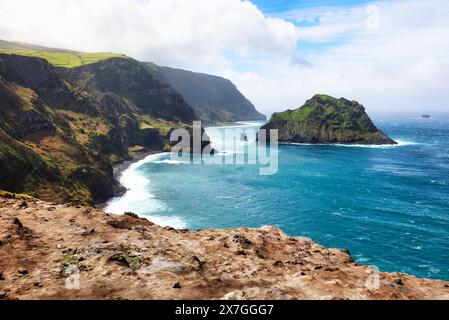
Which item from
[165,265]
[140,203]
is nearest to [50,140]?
[140,203]

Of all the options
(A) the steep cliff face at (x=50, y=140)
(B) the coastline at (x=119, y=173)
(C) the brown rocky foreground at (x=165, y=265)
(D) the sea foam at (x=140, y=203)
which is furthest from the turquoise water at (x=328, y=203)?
(C) the brown rocky foreground at (x=165, y=265)

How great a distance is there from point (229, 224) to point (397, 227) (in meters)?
40.8

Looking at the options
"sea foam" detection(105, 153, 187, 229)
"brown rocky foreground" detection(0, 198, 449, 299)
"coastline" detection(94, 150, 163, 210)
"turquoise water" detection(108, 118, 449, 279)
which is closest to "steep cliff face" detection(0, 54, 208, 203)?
"coastline" detection(94, 150, 163, 210)

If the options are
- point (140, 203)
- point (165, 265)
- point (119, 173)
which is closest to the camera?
point (165, 265)

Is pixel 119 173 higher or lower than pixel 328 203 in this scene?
higher

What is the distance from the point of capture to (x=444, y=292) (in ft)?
73.7

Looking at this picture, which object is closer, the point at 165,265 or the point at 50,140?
the point at 165,265

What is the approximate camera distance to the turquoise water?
71562 millimetres

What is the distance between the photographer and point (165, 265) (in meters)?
24.6

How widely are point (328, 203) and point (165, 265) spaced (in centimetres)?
8624

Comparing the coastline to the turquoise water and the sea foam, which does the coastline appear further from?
the turquoise water

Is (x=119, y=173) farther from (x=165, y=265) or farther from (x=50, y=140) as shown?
(x=165, y=265)

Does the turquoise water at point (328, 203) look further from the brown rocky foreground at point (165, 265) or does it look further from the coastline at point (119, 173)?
the brown rocky foreground at point (165, 265)

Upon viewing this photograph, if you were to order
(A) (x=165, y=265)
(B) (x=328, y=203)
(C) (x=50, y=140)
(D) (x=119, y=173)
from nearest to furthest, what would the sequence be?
(A) (x=165, y=265) → (B) (x=328, y=203) → (C) (x=50, y=140) → (D) (x=119, y=173)
